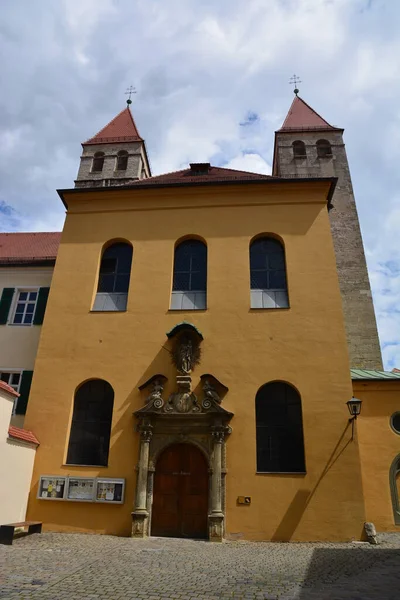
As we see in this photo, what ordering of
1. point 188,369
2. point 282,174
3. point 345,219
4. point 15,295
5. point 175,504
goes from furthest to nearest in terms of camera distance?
1. point 282,174
2. point 345,219
3. point 15,295
4. point 188,369
5. point 175,504

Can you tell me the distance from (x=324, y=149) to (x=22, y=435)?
65.7 ft

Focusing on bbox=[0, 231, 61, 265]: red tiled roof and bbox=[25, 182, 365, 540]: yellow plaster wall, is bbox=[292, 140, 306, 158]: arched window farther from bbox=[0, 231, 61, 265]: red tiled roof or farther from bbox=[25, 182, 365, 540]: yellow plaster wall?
bbox=[0, 231, 61, 265]: red tiled roof

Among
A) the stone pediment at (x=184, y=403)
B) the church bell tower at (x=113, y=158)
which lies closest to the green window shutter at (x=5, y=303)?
the stone pediment at (x=184, y=403)

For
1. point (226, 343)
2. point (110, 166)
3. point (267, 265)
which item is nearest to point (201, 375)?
point (226, 343)

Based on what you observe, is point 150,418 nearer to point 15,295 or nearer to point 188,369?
point 188,369

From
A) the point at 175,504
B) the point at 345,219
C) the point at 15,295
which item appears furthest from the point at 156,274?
the point at 345,219

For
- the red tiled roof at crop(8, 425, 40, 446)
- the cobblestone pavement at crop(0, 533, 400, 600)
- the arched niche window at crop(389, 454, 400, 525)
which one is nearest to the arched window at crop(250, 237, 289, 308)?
the arched niche window at crop(389, 454, 400, 525)

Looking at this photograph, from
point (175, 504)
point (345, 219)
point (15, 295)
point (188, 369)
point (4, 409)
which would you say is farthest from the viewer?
point (345, 219)

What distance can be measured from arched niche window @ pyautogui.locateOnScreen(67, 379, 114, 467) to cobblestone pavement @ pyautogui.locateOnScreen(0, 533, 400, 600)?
1.83 metres

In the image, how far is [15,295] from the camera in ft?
44.4

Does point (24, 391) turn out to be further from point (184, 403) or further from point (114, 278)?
point (184, 403)

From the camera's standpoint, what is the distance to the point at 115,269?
12.5m

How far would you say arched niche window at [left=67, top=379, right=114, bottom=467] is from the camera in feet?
33.8

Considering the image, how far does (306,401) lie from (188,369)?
9.37ft
